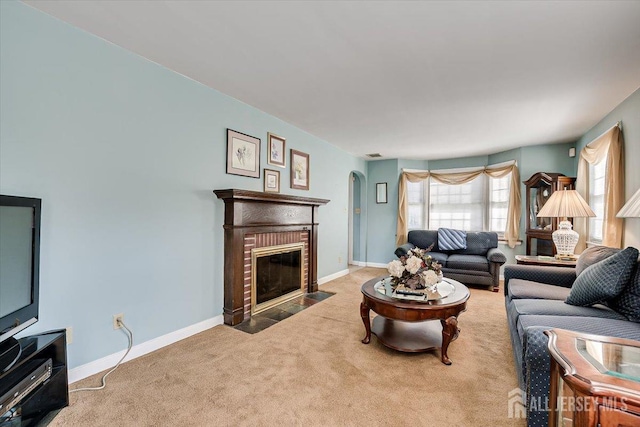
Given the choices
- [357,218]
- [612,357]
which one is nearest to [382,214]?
[357,218]

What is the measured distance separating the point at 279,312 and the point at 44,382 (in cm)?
208

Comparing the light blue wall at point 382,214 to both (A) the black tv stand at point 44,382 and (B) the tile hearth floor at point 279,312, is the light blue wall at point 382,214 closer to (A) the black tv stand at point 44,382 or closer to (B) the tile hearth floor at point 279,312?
(B) the tile hearth floor at point 279,312

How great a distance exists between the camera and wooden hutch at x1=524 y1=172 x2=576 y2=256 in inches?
172

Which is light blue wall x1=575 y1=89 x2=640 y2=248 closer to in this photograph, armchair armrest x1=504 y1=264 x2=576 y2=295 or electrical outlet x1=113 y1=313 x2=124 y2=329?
armchair armrest x1=504 y1=264 x2=576 y2=295

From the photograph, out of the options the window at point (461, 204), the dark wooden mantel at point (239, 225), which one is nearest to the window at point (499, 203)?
the window at point (461, 204)

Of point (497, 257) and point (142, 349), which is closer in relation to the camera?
point (142, 349)

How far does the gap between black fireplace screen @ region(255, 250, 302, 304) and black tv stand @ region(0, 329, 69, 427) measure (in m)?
1.80

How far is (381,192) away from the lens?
6215 mm

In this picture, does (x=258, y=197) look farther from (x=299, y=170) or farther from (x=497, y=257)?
(x=497, y=257)

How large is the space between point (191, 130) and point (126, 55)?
71 cm

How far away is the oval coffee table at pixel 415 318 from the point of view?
218 centimetres

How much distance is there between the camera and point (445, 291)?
2555mm

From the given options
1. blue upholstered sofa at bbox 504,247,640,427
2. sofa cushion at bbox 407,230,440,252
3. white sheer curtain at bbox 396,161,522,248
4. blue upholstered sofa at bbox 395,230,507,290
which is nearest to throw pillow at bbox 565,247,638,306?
blue upholstered sofa at bbox 504,247,640,427

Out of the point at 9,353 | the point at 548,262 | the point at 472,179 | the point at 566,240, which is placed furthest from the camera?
the point at 472,179
